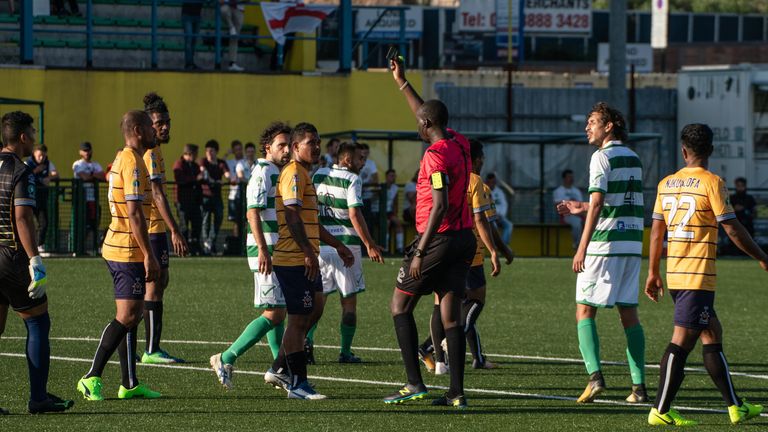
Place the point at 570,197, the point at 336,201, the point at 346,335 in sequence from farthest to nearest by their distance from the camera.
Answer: the point at 570,197, the point at 336,201, the point at 346,335

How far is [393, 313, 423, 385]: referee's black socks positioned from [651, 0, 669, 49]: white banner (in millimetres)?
57242

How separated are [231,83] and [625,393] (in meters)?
19.8

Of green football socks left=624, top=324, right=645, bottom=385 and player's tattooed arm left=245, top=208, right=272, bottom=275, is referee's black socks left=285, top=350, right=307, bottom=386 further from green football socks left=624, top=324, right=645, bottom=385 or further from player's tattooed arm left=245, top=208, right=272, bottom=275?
green football socks left=624, top=324, right=645, bottom=385

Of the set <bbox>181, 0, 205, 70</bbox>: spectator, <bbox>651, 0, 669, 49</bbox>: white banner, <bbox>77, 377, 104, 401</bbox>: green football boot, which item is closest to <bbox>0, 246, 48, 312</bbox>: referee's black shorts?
<bbox>77, 377, 104, 401</bbox>: green football boot

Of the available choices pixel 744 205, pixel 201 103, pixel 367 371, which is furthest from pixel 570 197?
pixel 367 371

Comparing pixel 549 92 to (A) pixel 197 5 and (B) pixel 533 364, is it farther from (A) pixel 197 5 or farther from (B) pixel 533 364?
(B) pixel 533 364

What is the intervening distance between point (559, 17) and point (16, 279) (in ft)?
167

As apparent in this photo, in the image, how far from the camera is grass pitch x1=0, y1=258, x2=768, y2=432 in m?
8.81

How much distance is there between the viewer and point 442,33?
207 feet

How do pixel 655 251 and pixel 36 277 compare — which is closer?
pixel 36 277

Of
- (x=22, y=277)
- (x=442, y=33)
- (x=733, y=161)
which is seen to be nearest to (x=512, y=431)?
(x=22, y=277)

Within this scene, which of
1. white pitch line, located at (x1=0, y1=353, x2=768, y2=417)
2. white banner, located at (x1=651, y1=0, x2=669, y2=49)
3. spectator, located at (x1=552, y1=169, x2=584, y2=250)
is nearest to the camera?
white pitch line, located at (x1=0, y1=353, x2=768, y2=417)

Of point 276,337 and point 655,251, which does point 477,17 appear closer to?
point 276,337

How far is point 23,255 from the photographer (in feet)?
28.5
